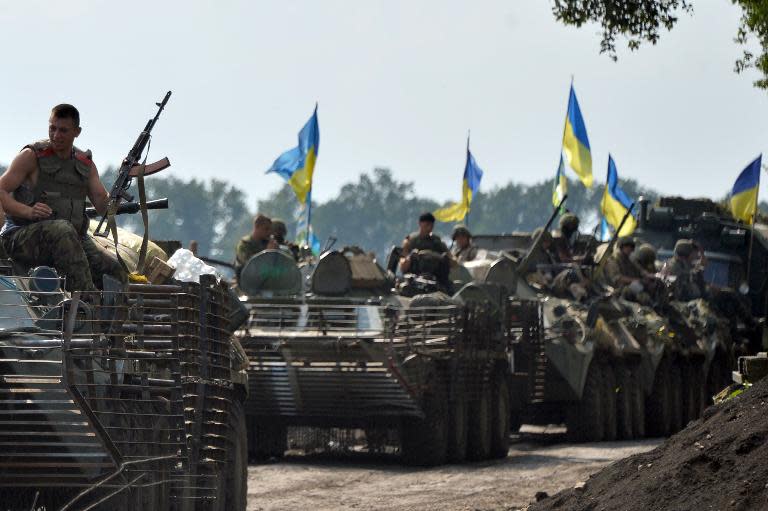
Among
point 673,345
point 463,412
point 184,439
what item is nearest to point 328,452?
→ point 463,412

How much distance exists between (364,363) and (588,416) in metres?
5.30

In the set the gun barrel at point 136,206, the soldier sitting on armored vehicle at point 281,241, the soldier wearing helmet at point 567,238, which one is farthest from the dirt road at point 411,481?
the soldier wearing helmet at point 567,238

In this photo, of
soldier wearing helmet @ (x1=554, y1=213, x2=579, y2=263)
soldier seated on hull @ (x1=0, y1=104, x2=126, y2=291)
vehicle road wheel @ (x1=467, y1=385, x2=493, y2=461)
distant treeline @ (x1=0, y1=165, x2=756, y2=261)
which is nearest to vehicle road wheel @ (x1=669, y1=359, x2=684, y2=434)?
soldier wearing helmet @ (x1=554, y1=213, x2=579, y2=263)

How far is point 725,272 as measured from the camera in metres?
31.5

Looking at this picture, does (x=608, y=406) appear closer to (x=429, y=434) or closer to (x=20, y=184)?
(x=429, y=434)

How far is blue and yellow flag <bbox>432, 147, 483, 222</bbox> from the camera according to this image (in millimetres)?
34062

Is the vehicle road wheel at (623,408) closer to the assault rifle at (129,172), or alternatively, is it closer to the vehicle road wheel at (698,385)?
the vehicle road wheel at (698,385)

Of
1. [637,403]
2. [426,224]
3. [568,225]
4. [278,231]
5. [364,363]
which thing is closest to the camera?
[364,363]

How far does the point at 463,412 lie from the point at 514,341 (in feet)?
8.10

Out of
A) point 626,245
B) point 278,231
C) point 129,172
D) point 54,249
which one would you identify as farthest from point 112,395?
point 626,245

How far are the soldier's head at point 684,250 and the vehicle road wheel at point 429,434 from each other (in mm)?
10847

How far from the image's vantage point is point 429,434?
1861 cm

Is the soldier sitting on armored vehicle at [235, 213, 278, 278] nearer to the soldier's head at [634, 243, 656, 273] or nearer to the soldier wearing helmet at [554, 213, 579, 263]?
the soldier wearing helmet at [554, 213, 579, 263]

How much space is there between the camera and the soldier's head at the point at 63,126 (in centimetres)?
1080
